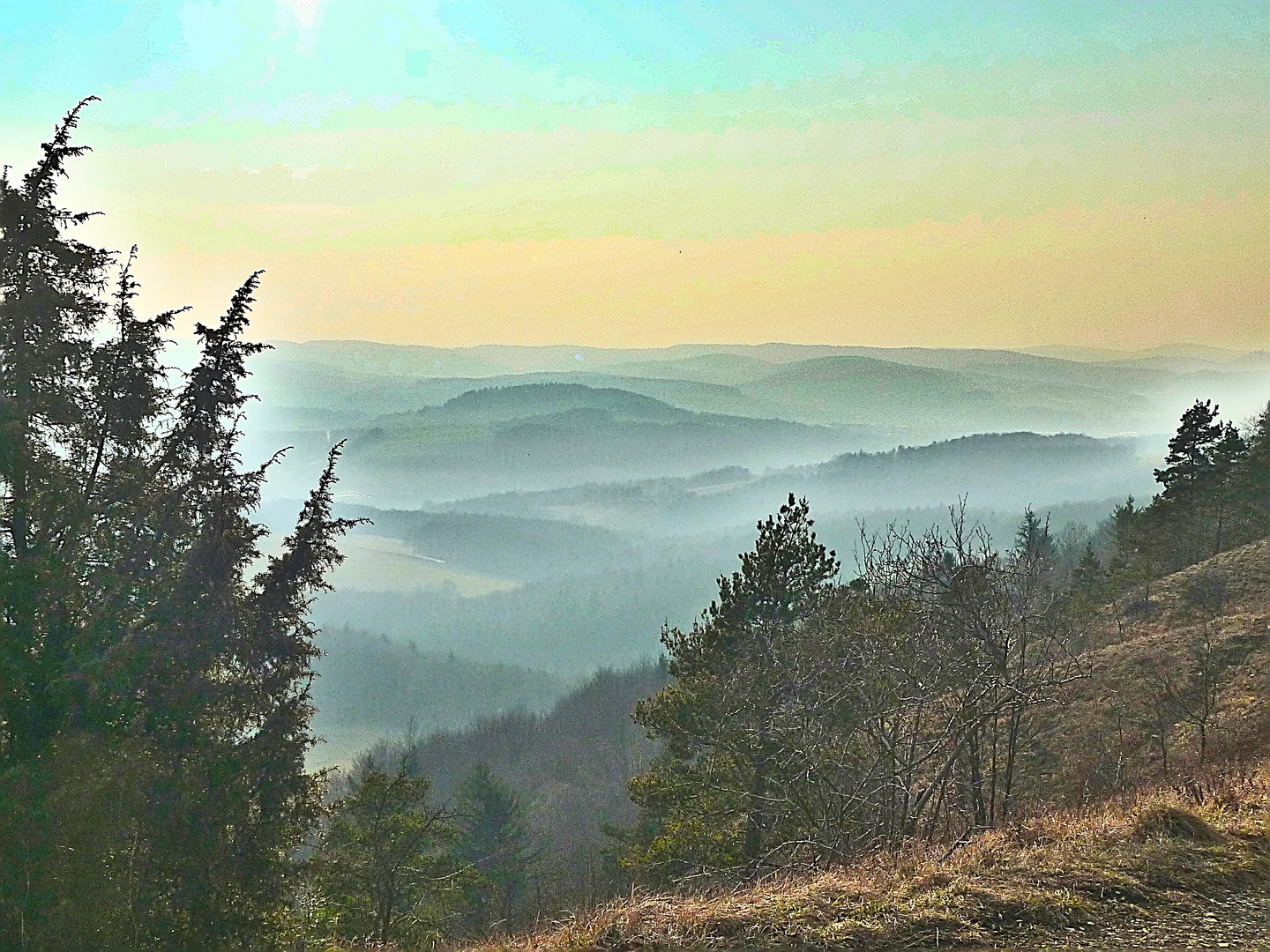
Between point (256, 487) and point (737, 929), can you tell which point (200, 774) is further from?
point (737, 929)

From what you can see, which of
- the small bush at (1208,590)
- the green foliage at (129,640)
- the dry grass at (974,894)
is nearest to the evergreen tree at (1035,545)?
the dry grass at (974,894)

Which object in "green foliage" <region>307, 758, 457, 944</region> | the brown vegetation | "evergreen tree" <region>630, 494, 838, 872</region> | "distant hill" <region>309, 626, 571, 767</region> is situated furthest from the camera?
"distant hill" <region>309, 626, 571, 767</region>

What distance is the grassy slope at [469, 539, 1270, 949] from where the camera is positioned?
4961 mm

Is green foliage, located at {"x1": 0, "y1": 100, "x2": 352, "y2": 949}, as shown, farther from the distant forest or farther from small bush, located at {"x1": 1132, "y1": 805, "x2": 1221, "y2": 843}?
small bush, located at {"x1": 1132, "y1": 805, "x2": 1221, "y2": 843}

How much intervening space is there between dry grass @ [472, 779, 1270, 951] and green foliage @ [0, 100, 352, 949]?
674cm

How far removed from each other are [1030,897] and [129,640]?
10.6m

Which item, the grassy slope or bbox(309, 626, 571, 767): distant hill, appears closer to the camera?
the grassy slope

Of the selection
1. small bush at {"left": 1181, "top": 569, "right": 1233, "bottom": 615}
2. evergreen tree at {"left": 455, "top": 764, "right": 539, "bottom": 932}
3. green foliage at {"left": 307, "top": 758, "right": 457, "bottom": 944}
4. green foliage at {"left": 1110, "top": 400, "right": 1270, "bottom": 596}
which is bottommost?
evergreen tree at {"left": 455, "top": 764, "right": 539, "bottom": 932}

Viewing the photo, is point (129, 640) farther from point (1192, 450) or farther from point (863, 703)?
point (1192, 450)

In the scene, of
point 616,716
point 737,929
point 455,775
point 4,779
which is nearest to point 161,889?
point 4,779

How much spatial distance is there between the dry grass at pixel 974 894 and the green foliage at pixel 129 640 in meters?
6.74

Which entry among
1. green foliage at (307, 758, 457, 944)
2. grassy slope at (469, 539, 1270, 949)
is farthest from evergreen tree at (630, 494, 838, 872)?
grassy slope at (469, 539, 1270, 949)

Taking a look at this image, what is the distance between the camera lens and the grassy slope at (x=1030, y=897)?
4.96 meters

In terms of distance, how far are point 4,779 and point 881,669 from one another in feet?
33.1
